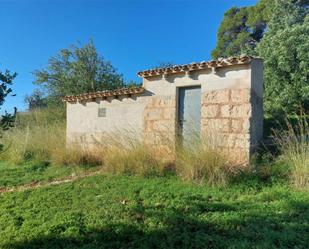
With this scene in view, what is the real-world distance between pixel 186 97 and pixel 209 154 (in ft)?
9.66

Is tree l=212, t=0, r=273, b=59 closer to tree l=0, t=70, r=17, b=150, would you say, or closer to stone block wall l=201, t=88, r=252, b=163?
stone block wall l=201, t=88, r=252, b=163

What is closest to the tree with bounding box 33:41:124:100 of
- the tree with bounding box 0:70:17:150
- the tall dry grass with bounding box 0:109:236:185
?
the tall dry grass with bounding box 0:109:236:185

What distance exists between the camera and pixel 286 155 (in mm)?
5922

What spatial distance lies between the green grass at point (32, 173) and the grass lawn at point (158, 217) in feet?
4.72

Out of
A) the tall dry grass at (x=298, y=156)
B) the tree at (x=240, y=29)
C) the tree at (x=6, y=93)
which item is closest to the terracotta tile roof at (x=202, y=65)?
the tall dry grass at (x=298, y=156)

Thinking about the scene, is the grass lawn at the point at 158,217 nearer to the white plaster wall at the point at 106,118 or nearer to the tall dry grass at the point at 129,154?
the tall dry grass at the point at 129,154

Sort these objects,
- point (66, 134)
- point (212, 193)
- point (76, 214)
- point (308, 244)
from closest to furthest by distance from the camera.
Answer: point (308, 244)
point (76, 214)
point (212, 193)
point (66, 134)

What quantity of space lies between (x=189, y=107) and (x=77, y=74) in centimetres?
1056

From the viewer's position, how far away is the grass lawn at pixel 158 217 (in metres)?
3.34

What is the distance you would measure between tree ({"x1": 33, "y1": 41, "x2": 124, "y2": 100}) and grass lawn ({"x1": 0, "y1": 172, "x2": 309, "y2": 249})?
1170 centimetres

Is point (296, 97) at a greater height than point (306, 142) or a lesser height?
greater

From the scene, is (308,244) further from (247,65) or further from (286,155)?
(247,65)

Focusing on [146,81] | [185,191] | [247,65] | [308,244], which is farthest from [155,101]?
[308,244]

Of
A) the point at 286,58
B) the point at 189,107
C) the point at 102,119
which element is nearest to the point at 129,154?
the point at 189,107
